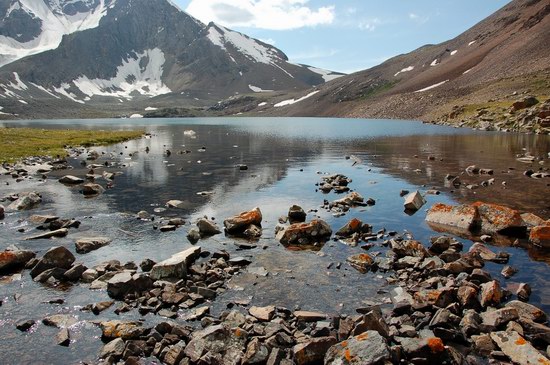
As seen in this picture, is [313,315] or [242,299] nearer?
[313,315]

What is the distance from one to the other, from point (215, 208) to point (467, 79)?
19457 cm

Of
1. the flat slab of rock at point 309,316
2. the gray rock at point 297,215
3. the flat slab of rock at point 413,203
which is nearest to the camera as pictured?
the flat slab of rock at point 309,316

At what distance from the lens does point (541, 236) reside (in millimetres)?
21297

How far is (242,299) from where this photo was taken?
15859mm

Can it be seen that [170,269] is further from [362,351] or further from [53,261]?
[362,351]

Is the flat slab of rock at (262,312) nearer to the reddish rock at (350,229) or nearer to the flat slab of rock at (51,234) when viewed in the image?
the reddish rock at (350,229)

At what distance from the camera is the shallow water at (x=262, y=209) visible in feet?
50.9

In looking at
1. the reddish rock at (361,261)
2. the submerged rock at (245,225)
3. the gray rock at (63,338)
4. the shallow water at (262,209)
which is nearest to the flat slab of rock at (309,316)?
the shallow water at (262,209)

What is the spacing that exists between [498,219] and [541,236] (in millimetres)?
2661

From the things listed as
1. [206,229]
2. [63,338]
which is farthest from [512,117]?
[63,338]

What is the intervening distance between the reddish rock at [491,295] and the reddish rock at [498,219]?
9.33 metres

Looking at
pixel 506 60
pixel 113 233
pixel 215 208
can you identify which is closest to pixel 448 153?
pixel 215 208

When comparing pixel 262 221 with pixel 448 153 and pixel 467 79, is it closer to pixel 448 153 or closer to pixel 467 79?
pixel 448 153

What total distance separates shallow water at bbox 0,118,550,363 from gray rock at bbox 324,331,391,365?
2.98m
